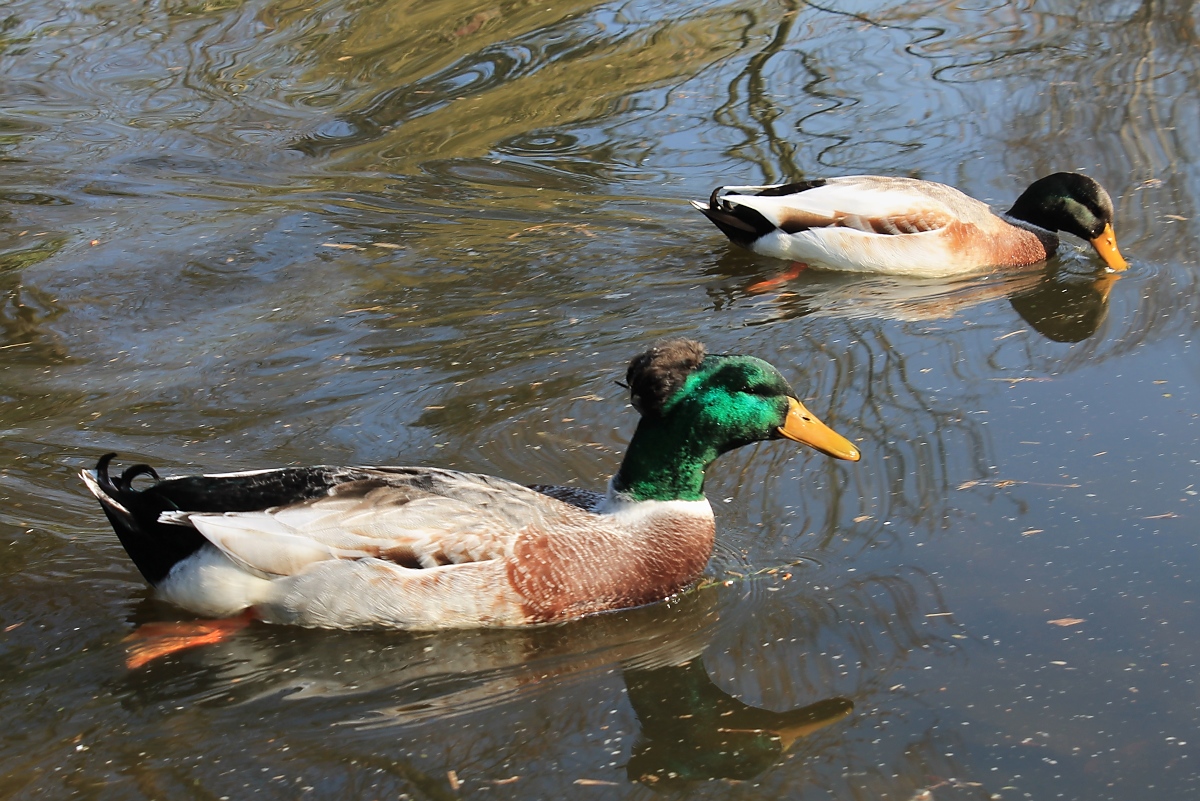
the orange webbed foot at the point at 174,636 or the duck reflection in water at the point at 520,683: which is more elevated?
the orange webbed foot at the point at 174,636

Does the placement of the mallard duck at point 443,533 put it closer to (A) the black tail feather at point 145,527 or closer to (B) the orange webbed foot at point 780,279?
(A) the black tail feather at point 145,527

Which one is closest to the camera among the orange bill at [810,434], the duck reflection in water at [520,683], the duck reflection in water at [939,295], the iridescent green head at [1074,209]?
the duck reflection in water at [520,683]

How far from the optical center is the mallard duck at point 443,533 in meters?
4.43

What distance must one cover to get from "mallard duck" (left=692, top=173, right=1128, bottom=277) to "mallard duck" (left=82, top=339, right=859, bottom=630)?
3.45 meters

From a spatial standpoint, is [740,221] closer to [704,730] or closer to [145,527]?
[145,527]

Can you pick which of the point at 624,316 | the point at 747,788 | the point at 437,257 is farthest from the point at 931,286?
the point at 747,788

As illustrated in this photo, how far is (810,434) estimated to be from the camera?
4.67 m

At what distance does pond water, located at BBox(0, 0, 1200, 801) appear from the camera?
388 cm

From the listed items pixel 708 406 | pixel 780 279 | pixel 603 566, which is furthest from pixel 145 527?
pixel 780 279

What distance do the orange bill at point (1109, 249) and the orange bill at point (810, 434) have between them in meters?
3.61


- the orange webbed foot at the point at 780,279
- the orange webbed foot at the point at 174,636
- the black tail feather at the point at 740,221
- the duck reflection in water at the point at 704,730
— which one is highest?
the black tail feather at the point at 740,221

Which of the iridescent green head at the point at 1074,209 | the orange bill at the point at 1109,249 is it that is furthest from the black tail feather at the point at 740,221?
the orange bill at the point at 1109,249

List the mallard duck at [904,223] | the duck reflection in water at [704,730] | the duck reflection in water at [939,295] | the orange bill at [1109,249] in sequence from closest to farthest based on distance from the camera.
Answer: the duck reflection in water at [704,730]
the duck reflection in water at [939,295]
the orange bill at [1109,249]
the mallard duck at [904,223]

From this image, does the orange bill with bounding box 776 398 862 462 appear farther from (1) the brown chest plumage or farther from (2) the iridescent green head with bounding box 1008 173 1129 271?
(2) the iridescent green head with bounding box 1008 173 1129 271
